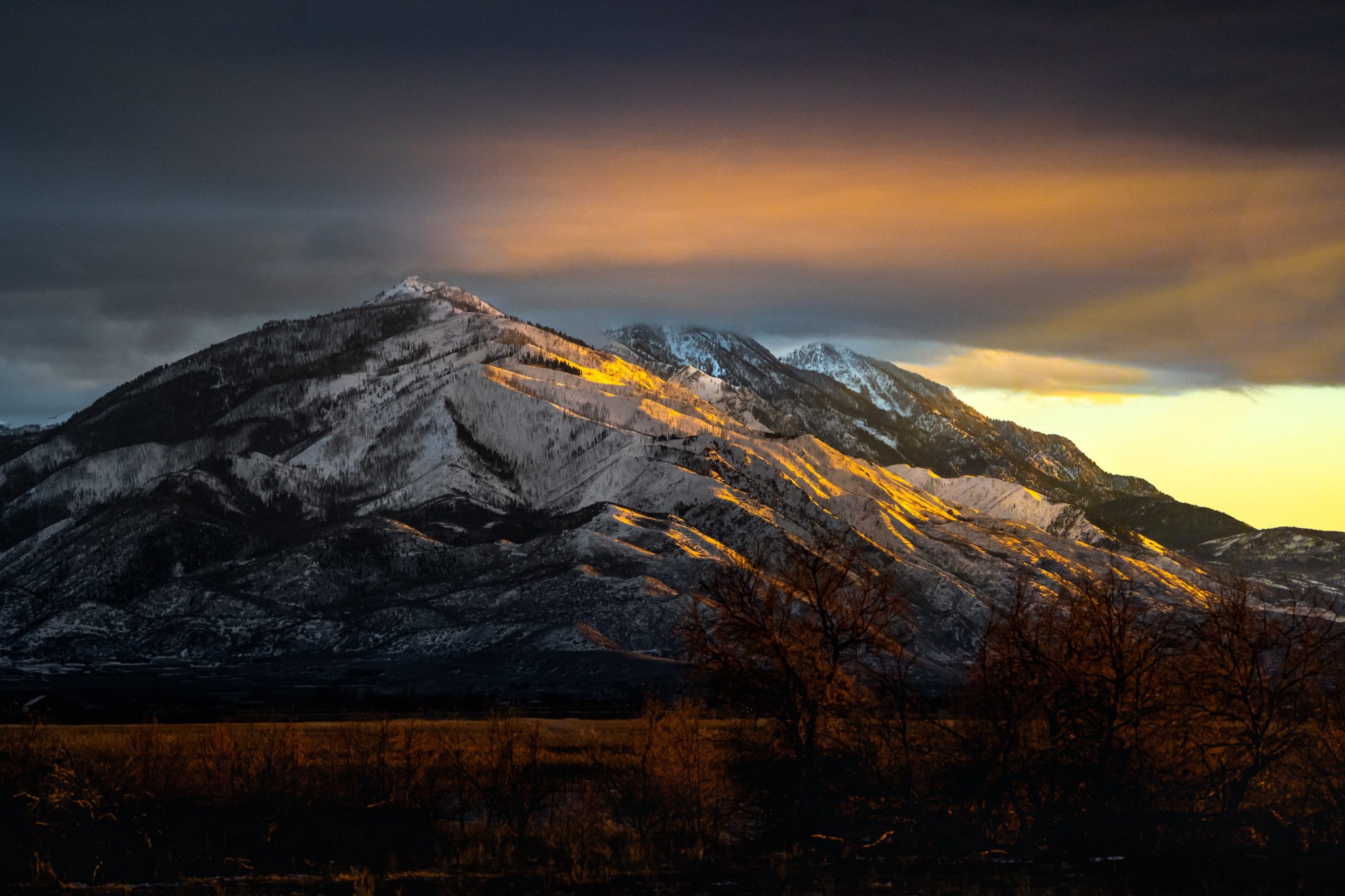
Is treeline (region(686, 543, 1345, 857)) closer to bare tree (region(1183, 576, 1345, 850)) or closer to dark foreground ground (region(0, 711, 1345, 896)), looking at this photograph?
bare tree (region(1183, 576, 1345, 850))

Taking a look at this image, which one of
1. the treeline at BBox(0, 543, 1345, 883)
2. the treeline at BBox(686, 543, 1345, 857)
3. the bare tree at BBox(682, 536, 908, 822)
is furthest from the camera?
the bare tree at BBox(682, 536, 908, 822)

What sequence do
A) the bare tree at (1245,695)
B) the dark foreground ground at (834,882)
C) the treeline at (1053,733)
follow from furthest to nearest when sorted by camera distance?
the treeline at (1053,733)
the bare tree at (1245,695)
the dark foreground ground at (834,882)

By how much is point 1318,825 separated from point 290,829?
55238 millimetres

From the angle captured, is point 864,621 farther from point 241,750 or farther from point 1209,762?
point 241,750

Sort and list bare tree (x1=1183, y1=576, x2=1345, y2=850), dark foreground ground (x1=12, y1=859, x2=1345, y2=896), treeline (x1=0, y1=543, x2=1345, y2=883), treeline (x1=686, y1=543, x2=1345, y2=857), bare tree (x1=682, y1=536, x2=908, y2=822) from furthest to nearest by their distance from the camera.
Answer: bare tree (x1=682, y1=536, x2=908, y2=822), treeline (x1=0, y1=543, x2=1345, y2=883), treeline (x1=686, y1=543, x2=1345, y2=857), bare tree (x1=1183, y1=576, x2=1345, y2=850), dark foreground ground (x1=12, y1=859, x2=1345, y2=896)

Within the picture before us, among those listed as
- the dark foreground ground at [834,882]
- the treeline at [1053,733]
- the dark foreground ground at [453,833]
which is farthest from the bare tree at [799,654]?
the dark foreground ground at [834,882]

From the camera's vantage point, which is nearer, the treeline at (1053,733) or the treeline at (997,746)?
the treeline at (1053,733)

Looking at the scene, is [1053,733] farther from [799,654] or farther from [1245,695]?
[799,654]

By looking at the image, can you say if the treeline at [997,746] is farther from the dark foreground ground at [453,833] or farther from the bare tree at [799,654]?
the dark foreground ground at [453,833]

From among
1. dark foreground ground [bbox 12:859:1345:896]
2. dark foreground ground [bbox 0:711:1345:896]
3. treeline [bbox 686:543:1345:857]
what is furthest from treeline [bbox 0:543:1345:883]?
dark foreground ground [bbox 12:859:1345:896]

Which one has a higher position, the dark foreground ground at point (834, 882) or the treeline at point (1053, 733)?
the treeline at point (1053, 733)

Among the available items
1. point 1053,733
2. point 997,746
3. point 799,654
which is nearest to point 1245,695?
point 1053,733

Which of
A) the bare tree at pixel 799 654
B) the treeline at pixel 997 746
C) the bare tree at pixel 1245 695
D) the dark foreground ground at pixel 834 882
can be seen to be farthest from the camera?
the bare tree at pixel 799 654

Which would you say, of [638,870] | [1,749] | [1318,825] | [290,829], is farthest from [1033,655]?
[1,749]
